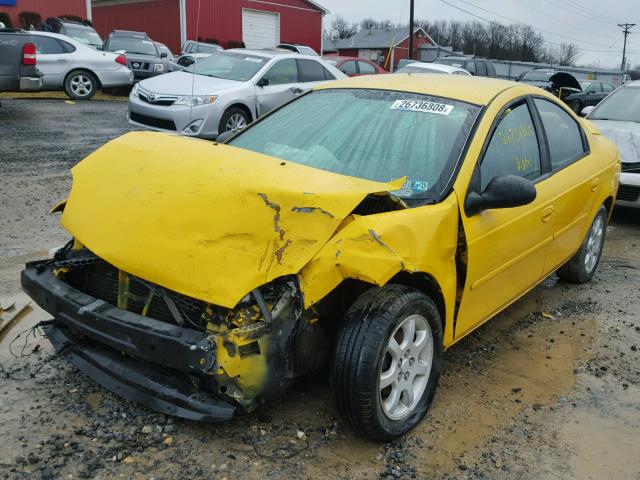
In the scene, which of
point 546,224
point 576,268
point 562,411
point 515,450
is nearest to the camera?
point 515,450

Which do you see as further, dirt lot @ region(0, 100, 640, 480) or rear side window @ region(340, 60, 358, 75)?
rear side window @ region(340, 60, 358, 75)

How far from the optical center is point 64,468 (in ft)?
8.45

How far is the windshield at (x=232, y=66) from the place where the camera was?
10.5m

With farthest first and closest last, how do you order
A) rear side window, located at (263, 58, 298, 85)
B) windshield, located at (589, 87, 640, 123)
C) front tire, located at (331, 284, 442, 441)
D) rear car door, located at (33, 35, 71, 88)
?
rear car door, located at (33, 35, 71, 88) < rear side window, located at (263, 58, 298, 85) < windshield, located at (589, 87, 640, 123) < front tire, located at (331, 284, 442, 441)

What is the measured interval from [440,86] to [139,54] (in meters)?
15.2

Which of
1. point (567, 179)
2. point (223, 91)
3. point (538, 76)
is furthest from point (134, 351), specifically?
point (538, 76)

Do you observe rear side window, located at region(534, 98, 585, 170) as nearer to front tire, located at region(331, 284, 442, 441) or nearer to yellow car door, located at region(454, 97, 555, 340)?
yellow car door, located at region(454, 97, 555, 340)

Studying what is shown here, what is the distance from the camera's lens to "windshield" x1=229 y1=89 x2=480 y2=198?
3.33 meters

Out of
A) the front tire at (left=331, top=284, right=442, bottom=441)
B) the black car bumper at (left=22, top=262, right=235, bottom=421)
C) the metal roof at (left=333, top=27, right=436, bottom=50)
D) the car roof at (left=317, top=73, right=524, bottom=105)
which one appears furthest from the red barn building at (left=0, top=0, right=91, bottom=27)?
the metal roof at (left=333, top=27, right=436, bottom=50)

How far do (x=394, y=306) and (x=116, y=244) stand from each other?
123cm

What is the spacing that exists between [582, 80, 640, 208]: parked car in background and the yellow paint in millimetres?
4117

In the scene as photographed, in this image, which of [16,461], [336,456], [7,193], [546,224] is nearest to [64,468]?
[16,461]

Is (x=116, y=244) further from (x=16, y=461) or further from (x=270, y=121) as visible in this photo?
(x=270, y=121)

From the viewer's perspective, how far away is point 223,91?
9.75m
